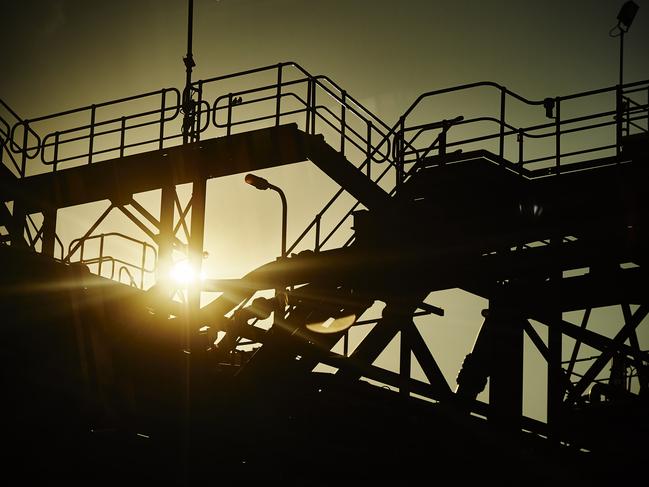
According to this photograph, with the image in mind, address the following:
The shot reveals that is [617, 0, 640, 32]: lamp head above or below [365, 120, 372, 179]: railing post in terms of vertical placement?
above

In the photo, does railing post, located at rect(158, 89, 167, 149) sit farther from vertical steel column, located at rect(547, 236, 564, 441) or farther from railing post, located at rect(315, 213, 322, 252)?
vertical steel column, located at rect(547, 236, 564, 441)

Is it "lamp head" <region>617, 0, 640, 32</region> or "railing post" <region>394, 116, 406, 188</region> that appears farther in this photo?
"lamp head" <region>617, 0, 640, 32</region>

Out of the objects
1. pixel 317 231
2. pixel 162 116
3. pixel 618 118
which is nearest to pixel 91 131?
pixel 162 116

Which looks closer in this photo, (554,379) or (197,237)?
(554,379)

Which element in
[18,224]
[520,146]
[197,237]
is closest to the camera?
[520,146]

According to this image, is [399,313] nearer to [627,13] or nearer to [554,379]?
[554,379]

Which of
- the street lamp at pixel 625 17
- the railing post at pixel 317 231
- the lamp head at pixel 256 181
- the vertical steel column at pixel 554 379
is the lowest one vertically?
the vertical steel column at pixel 554 379

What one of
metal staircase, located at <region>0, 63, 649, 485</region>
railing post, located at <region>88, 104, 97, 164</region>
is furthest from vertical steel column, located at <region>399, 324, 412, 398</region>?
railing post, located at <region>88, 104, 97, 164</region>

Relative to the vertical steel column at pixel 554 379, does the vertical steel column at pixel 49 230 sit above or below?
above

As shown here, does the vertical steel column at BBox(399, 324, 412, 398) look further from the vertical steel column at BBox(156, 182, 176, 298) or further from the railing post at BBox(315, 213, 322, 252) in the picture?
the vertical steel column at BBox(156, 182, 176, 298)

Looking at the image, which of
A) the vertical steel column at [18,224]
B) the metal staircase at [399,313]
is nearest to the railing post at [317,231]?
the metal staircase at [399,313]

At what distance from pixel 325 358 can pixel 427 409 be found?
5.44ft

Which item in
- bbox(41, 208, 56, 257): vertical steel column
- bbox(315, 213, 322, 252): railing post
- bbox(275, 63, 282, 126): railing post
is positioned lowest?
bbox(315, 213, 322, 252): railing post

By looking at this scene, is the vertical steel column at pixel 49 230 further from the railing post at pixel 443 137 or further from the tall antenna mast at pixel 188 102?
the railing post at pixel 443 137
